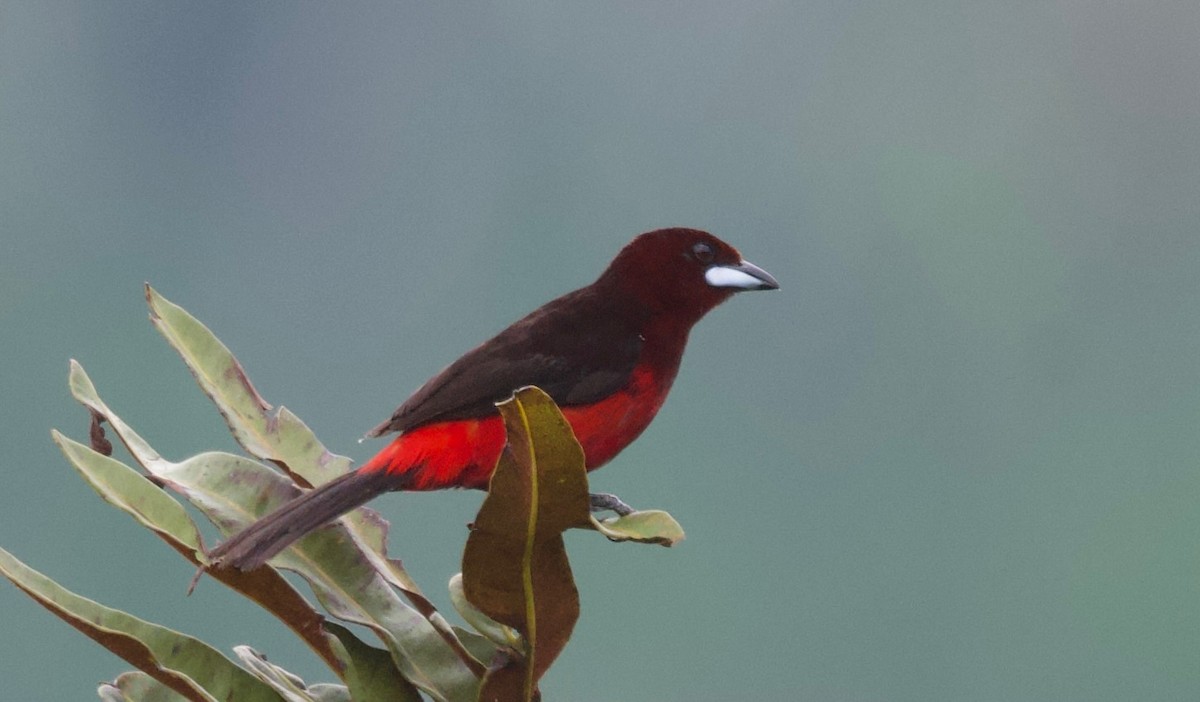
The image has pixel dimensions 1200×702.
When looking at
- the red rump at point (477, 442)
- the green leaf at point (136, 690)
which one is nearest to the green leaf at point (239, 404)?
the red rump at point (477, 442)

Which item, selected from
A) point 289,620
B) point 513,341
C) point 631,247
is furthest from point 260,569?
point 631,247

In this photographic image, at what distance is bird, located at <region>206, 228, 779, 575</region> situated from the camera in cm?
209

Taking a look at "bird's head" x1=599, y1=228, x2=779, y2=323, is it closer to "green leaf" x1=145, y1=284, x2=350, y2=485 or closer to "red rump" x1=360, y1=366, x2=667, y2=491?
"red rump" x1=360, y1=366, x2=667, y2=491

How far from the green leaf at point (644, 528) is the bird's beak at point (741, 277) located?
0.65 metres

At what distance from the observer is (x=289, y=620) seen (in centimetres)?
227

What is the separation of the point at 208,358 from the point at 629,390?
2.33 feet

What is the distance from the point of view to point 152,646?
2.30 meters

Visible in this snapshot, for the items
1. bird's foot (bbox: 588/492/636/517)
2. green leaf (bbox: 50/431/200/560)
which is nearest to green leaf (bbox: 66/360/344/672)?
green leaf (bbox: 50/431/200/560)

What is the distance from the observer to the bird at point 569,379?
209 cm

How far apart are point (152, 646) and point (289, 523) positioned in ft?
1.48

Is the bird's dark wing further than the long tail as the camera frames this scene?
Yes

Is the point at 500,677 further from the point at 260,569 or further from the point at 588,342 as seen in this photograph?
the point at 588,342

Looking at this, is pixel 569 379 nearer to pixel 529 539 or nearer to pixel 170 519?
pixel 529 539

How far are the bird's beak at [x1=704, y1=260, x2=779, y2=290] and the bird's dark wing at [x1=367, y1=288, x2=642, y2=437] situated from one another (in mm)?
171
